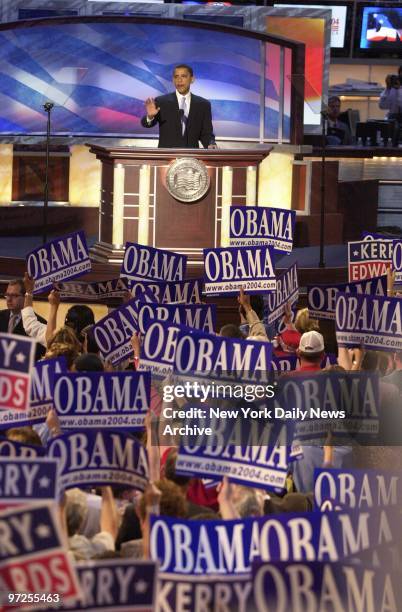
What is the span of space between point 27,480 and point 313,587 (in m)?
0.95

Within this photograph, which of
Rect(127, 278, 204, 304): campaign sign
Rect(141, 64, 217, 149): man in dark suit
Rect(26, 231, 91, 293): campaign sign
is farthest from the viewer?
Rect(141, 64, 217, 149): man in dark suit

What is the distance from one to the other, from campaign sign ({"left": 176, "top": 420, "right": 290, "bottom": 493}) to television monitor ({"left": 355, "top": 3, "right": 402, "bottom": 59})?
66.7 feet

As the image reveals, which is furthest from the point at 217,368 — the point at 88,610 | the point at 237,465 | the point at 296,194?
the point at 296,194

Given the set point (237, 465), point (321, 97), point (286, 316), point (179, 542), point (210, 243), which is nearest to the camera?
point (179, 542)

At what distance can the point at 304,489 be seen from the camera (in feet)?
21.1

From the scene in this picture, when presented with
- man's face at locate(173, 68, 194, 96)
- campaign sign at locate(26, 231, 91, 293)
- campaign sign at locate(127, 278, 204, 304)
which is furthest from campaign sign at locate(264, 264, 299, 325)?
man's face at locate(173, 68, 194, 96)

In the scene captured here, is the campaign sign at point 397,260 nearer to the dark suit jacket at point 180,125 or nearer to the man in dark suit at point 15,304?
the man in dark suit at point 15,304

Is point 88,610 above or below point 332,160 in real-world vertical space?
below

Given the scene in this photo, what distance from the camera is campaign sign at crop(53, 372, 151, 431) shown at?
20.7 ft

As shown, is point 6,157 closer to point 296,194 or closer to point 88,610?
point 296,194

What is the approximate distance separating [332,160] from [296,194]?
97cm

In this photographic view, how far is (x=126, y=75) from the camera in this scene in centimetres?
1672

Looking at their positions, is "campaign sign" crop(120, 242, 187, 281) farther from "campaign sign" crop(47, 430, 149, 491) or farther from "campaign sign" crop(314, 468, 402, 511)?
"campaign sign" crop(314, 468, 402, 511)

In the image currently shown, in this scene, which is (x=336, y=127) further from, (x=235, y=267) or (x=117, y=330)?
(x=117, y=330)
